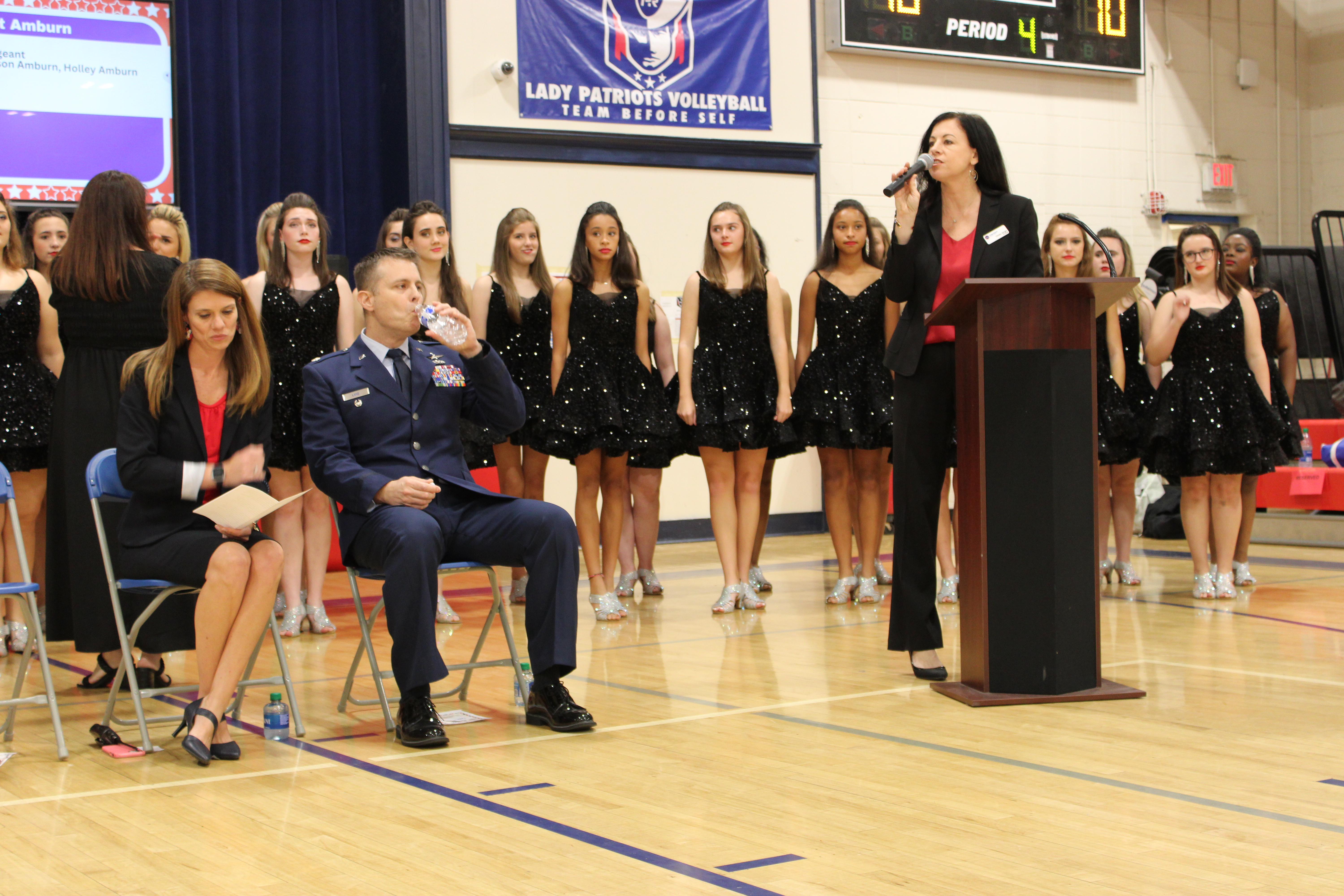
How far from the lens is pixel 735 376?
5.50 metres

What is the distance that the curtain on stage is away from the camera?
739 cm

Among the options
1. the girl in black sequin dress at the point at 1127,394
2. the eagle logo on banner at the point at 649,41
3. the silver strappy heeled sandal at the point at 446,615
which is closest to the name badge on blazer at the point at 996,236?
the girl in black sequin dress at the point at 1127,394

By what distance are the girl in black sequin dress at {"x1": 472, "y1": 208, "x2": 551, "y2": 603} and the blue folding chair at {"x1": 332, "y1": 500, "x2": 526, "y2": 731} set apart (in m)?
1.72

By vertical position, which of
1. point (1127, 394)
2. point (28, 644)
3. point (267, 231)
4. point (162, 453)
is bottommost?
point (28, 644)

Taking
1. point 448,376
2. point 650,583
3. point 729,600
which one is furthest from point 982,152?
point 650,583

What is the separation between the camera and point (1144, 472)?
31.0ft

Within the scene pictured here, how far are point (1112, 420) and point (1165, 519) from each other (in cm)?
276

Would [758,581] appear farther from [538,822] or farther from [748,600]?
[538,822]

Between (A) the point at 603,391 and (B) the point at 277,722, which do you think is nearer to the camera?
(B) the point at 277,722

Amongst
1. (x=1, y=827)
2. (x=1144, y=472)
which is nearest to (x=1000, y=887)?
(x=1, y=827)

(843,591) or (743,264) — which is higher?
(743,264)

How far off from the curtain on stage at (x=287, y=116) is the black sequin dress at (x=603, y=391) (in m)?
2.69

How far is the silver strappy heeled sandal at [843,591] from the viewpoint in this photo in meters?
5.60

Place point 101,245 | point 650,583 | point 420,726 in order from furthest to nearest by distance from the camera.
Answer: point 650,583
point 101,245
point 420,726
